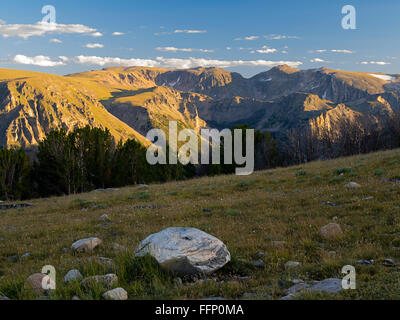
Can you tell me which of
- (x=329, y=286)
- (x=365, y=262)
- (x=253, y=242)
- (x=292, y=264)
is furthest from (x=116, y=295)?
(x=365, y=262)

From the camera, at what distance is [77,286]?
5.88 metres

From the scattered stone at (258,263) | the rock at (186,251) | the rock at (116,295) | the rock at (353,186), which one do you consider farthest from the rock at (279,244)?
the rock at (353,186)

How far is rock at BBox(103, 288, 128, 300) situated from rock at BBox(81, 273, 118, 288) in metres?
0.52

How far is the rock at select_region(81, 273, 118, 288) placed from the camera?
6.01m

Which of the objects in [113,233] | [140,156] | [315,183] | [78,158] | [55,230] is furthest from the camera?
[140,156]

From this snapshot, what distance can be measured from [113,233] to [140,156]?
56.4 metres

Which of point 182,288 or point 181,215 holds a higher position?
point 182,288

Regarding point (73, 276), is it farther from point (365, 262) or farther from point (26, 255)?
point (365, 262)

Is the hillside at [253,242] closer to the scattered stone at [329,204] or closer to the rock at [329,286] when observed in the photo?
the scattered stone at [329,204]

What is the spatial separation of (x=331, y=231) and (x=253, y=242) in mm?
2438

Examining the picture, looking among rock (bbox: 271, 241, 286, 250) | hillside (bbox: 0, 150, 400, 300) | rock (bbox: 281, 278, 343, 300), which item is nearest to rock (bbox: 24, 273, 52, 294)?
hillside (bbox: 0, 150, 400, 300)

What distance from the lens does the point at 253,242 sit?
9.27 m
